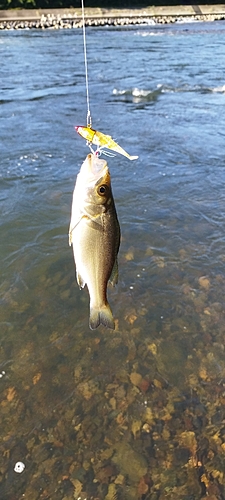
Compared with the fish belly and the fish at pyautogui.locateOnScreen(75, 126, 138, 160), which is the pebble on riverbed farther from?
the fish belly

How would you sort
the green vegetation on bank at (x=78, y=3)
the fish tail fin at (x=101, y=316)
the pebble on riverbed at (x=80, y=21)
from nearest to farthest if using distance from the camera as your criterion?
the fish tail fin at (x=101, y=316) → the pebble on riverbed at (x=80, y=21) → the green vegetation on bank at (x=78, y=3)

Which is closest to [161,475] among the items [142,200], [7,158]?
[142,200]

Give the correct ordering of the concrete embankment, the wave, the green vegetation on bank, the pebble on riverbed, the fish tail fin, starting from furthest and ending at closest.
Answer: the green vegetation on bank, the concrete embankment, the pebble on riverbed, the wave, the fish tail fin

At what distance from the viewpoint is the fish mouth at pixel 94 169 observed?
237 cm

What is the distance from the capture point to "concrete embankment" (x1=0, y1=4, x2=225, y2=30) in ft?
211

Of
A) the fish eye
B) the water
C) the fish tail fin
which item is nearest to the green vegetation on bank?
the water

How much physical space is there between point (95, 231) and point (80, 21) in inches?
2797

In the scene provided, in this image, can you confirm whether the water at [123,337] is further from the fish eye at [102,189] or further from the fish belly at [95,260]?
the fish eye at [102,189]

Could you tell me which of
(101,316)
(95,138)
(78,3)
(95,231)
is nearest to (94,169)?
(95,231)

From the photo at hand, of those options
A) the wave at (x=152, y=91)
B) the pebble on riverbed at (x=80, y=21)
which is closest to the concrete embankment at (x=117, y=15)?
the pebble on riverbed at (x=80, y=21)

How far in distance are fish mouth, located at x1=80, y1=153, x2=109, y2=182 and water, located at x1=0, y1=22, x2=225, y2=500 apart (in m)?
2.55

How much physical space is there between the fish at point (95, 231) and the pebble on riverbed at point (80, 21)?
207 feet

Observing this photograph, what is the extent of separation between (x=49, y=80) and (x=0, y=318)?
52.6 ft

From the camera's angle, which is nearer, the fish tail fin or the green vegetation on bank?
the fish tail fin
